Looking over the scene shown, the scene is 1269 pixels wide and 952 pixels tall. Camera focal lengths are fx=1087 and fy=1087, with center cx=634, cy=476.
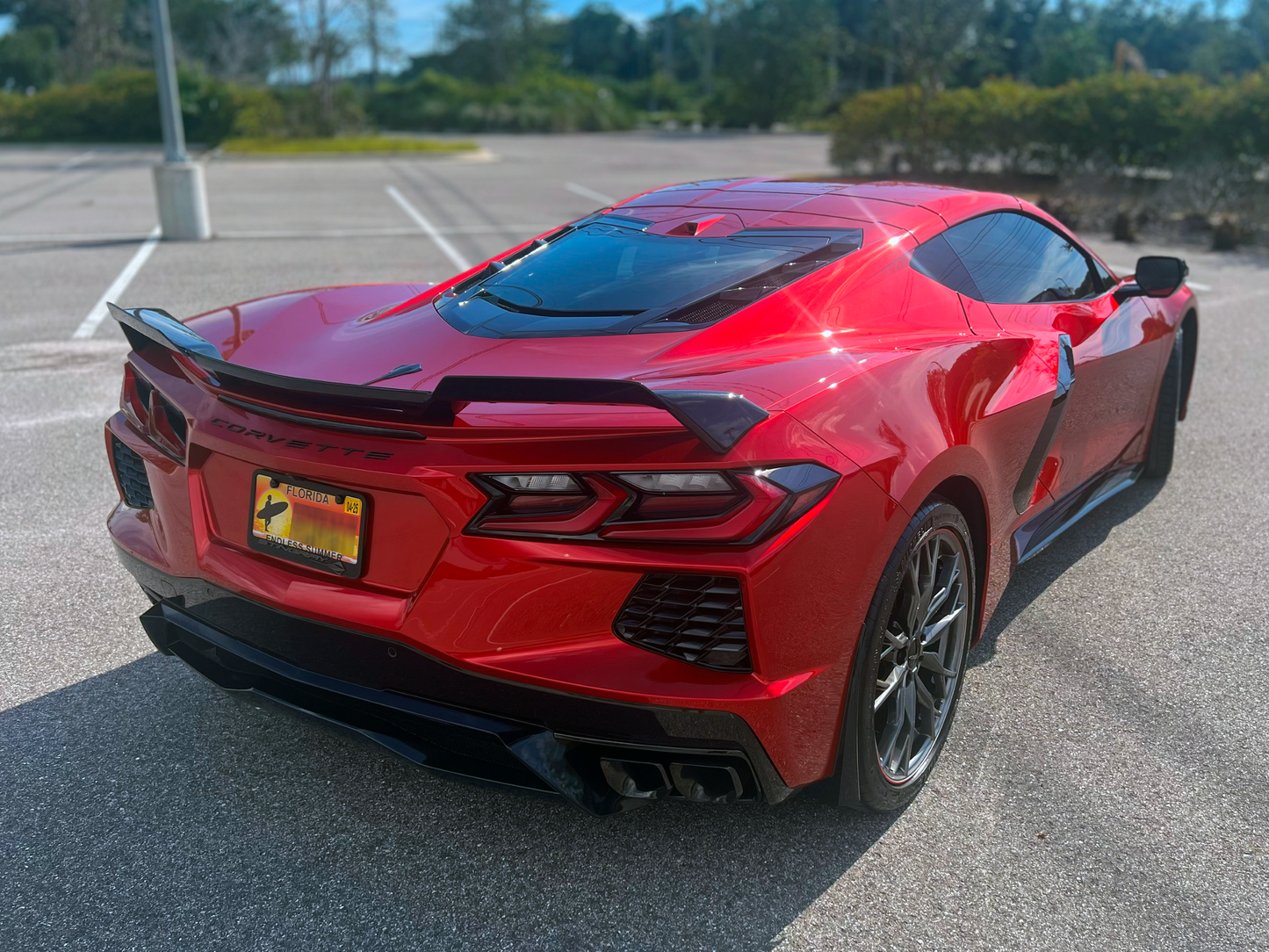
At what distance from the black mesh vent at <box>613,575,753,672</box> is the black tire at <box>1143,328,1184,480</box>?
10.7ft

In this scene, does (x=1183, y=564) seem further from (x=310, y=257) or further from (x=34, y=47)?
(x=34, y=47)

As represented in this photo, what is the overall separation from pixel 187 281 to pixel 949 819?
8961 millimetres

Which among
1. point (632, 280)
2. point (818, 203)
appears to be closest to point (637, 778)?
point (632, 280)

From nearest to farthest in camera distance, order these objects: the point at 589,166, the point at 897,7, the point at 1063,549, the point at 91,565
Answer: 1. the point at 91,565
2. the point at 1063,549
3. the point at 897,7
4. the point at 589,166

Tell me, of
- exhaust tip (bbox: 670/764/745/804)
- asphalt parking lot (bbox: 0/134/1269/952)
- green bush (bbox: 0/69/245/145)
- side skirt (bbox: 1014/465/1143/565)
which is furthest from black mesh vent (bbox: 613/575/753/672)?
green bush (bbox: 0/69/245/145)

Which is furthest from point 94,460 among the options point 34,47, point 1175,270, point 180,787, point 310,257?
point 34,47

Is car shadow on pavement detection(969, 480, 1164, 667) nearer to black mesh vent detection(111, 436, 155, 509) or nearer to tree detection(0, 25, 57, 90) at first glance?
black mesh vent detection(111, 436, 155, 509)

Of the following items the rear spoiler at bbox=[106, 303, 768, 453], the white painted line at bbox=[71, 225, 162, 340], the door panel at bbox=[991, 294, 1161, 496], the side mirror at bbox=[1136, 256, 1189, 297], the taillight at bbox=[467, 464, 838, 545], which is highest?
the rear spoiler at bbox=[106, 303, 768, 453]

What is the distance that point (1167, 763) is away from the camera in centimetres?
295

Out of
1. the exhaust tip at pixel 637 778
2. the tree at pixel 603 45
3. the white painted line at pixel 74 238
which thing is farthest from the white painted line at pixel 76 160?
the tree at pixel 603 45

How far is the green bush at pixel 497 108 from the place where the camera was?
42469mm

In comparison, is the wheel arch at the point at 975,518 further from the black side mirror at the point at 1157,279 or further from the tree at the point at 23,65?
the tree at the point at 23,65

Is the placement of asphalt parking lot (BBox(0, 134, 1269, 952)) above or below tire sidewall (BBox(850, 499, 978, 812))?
below

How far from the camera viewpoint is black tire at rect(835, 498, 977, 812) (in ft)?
7.79
